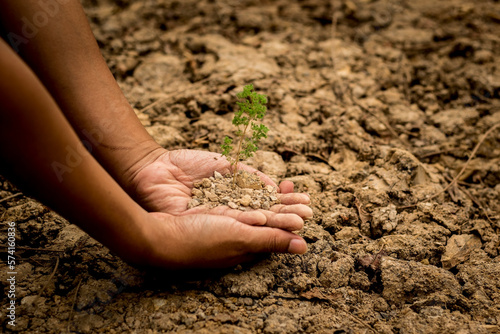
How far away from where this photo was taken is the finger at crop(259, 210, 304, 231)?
1.90 meters

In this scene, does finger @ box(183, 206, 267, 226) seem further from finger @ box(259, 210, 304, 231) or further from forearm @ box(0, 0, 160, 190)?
forearm @ box(0, 0, 160, 190)

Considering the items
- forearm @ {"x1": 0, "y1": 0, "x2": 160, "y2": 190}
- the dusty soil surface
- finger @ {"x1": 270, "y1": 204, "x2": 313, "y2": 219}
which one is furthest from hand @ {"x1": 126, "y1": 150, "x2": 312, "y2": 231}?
the dusty soil surface

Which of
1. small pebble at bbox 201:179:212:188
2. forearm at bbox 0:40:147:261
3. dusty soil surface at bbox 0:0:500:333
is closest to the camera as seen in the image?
forearm at bbox 0:40:147:261

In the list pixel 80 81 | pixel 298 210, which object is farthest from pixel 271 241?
pixel 80 81

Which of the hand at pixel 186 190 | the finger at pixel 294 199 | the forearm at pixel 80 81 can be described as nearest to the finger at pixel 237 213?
the hand at pixel 186 190

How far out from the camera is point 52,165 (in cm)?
152

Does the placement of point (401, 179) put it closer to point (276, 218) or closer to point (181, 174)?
point (276, 218)

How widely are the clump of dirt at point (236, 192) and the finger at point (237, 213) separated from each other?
36mm

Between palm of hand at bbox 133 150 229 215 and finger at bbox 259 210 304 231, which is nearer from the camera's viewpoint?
finger at bbox 259 210 304 231

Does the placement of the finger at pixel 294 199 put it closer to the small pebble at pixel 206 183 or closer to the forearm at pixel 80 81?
the small pebble at pixel 206 183

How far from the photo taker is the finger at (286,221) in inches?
75.0

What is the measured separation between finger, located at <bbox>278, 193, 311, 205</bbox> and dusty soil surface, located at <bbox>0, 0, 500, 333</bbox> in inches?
9.9

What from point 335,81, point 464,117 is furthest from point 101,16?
point 464,117

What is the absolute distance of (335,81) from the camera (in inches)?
145
